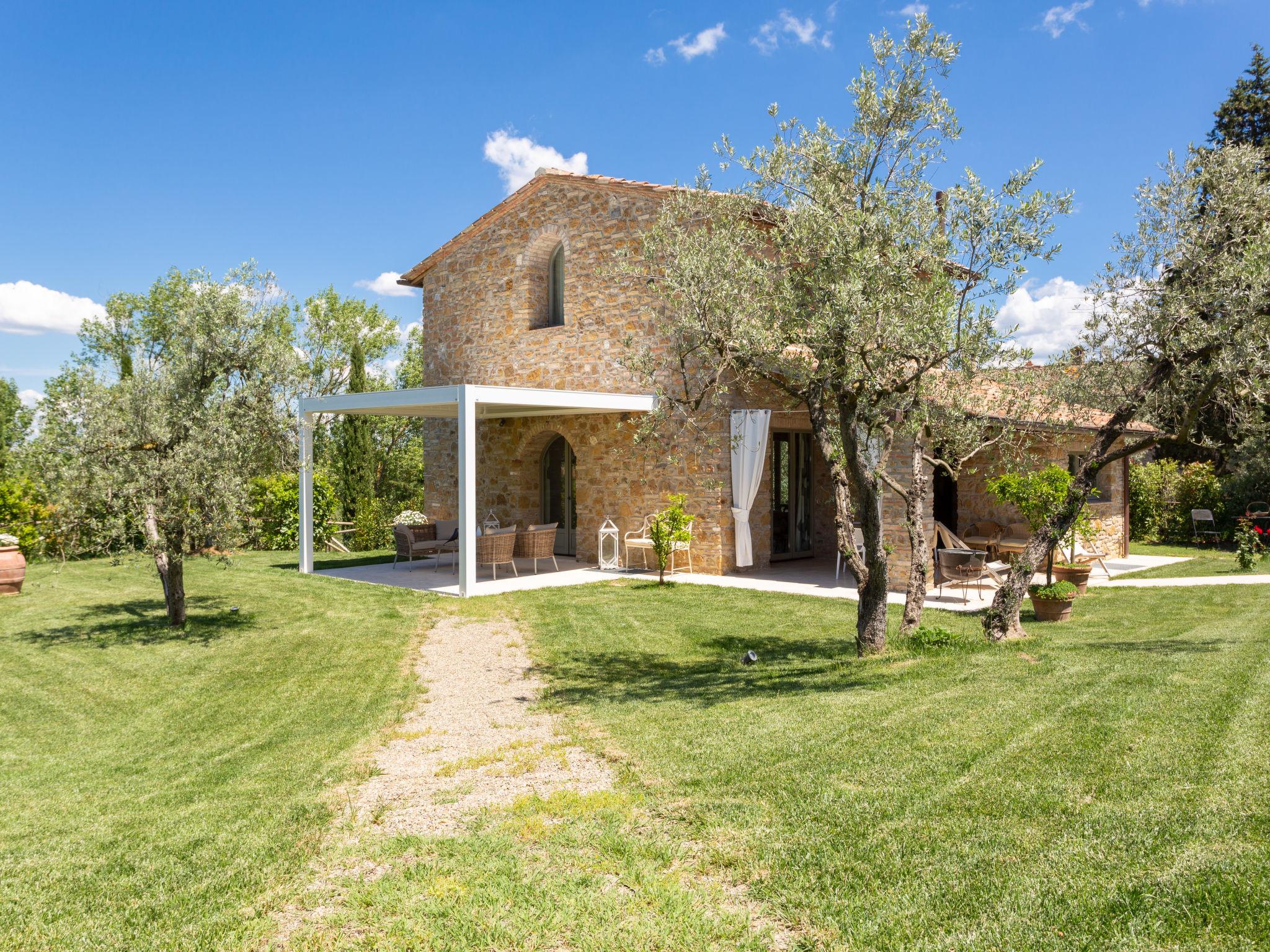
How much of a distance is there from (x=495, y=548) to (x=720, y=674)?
628 cm

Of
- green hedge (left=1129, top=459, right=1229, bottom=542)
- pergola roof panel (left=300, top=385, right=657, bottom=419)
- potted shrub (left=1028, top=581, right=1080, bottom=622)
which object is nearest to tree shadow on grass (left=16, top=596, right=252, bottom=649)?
pergola roof panel (left=300, top=385, right=657, bottom=419)

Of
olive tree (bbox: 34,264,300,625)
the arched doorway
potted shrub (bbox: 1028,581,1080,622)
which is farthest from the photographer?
the arched doorway

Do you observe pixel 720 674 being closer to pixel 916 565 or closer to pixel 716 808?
pixel 916 565

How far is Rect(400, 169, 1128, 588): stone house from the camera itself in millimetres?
13648

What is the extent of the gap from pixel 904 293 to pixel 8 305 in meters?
66.1

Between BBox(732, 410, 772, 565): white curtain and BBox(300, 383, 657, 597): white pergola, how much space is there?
157 centimetres

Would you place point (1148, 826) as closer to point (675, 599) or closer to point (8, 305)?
point (675, 599)

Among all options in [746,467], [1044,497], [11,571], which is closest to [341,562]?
[11,571]

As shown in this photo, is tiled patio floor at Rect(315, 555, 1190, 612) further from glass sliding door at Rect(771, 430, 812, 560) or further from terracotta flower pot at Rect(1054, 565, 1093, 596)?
terracotta flower pot at Rect(1054, 565, 1093, 596)

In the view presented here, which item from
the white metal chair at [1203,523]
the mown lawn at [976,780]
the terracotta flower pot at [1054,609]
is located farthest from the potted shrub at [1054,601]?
the white metal chair at [1203,523]

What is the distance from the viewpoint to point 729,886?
10.7 feet

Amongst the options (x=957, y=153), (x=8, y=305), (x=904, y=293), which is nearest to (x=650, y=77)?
(x=957, y=153)

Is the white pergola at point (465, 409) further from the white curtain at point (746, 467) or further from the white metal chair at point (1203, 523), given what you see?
the white metal chair at point (1203, 523)

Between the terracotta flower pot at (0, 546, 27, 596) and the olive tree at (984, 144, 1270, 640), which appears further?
the terracotta flower pot at (0, 546, 27, 596)
